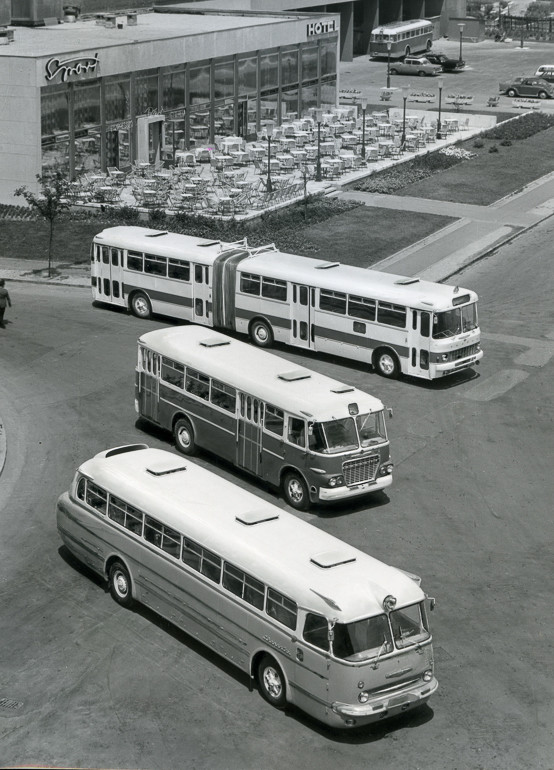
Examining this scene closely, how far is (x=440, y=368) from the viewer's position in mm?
32312

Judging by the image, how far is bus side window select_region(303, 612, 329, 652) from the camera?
56.6 feet

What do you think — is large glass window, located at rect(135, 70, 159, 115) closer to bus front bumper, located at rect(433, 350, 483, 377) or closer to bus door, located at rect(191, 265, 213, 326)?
bus door, located at rect(191, 265, 213, 326)

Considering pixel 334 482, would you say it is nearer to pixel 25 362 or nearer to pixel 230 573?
pixel 230 573

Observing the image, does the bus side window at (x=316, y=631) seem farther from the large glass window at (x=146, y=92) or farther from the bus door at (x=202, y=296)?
the large glass window at (x=146, y=92)

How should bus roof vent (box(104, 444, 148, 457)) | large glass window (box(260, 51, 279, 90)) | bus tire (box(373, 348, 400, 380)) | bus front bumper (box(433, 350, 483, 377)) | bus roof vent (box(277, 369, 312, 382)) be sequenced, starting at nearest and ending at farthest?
bus roof vent (box(104, 444, 148, 457))
bus roof vent (box(277, 369, 312, 382))
bus front bumper (box(433, 350, 483, 377))
bus tire (box(373, 348, 400, 380))
large glass window (box(260, 51, 279, 90))

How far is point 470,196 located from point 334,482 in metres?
34.0

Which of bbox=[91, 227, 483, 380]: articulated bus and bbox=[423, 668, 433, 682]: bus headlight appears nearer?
bbox=[423, 668, 433, 682]: bus headlight

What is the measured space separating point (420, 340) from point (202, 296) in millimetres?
7374

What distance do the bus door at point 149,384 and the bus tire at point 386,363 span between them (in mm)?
6976

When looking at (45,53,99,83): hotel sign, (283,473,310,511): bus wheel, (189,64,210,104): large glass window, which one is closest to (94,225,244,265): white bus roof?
(283,473,310,511): bus wheel

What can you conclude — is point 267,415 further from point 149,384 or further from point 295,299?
point 295,299

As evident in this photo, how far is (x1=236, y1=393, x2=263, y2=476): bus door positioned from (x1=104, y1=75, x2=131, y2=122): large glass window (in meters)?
34.1

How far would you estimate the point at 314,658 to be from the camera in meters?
17.4

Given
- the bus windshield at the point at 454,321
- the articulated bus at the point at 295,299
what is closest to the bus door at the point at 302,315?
the articulated bus at the point at 295,299
